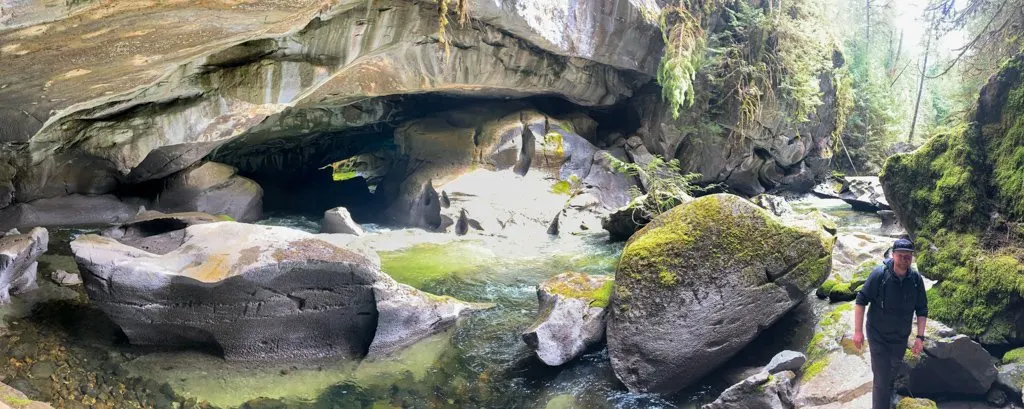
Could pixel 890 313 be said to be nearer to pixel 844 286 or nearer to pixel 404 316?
pixel 844 286

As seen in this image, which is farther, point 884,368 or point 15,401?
point 884,368

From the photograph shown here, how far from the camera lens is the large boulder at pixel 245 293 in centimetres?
598

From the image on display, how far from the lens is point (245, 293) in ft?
20.2

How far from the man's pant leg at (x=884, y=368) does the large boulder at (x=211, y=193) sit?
494 inches

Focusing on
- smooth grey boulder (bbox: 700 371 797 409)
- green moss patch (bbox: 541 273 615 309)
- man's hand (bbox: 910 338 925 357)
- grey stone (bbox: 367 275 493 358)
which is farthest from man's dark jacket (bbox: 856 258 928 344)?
grey stone (bbox: 367 275 493 358)

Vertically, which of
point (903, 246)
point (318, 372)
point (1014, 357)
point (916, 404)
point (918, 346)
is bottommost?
point (318, 372)

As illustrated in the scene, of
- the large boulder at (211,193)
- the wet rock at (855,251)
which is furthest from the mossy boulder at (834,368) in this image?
the large boulder at (211,193)

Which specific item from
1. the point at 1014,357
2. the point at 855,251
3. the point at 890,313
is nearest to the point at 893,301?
the point at 890,313

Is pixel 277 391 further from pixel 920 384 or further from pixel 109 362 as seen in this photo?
pixel 920 384

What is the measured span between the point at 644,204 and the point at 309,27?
6958mm

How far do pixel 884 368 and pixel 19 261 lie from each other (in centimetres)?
870

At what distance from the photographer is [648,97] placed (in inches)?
642

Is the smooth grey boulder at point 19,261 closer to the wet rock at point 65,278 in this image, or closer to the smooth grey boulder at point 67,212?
the wet rock at point 65,278

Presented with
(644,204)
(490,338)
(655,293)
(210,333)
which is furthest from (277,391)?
(644,204)
